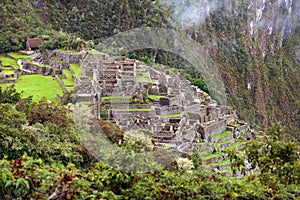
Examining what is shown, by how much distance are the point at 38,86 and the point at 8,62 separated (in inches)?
297

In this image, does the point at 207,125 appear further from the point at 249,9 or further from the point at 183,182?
the point at 249,9

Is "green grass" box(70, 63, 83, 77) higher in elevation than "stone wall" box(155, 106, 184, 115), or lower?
higher

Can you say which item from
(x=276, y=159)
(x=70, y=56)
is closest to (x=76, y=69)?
(x=70, y=56)

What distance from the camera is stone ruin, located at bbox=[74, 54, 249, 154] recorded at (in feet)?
56.0

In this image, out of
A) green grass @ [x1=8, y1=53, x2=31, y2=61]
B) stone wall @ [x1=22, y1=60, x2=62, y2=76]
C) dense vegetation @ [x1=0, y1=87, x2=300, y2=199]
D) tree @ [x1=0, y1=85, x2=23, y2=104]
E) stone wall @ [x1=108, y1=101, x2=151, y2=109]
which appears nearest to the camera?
dense vegetation @ [x1=0, y1=87, x2=300, y2=199]

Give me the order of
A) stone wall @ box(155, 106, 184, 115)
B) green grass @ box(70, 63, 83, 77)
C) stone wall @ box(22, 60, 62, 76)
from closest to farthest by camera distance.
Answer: stone wall @ box(155, 106, 184, 115), green grass @ box(70, 63, 83, 77), stone wall @ box(22, 60, 62, 76)

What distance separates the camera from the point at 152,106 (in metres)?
19.0

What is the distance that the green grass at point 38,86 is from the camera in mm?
20766

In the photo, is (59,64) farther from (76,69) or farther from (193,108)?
(193,108)

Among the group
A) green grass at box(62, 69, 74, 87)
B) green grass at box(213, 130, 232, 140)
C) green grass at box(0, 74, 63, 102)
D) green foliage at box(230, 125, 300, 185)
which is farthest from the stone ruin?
green foliage at box(230, 125, 300, 185)

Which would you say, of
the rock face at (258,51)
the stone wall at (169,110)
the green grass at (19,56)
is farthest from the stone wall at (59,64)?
the rock face at (258,51)

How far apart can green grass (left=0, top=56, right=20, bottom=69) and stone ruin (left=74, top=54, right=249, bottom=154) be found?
21.2ft

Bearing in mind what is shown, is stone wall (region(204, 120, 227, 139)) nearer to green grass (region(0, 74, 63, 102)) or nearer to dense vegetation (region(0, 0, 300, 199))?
dense vegetation (region(0, 0, 300, 199))

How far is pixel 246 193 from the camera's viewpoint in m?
6.74
